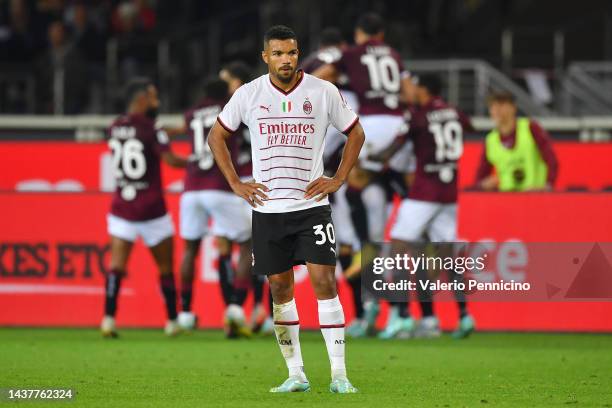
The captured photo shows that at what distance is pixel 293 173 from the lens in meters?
8.66

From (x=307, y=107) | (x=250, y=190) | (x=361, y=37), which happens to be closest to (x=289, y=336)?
(x=250, y=190)

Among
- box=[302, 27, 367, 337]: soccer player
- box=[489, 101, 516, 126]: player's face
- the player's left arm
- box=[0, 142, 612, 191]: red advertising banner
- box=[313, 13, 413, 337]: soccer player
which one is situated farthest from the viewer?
box=[0, 142, 612, 191]: red advertising banner

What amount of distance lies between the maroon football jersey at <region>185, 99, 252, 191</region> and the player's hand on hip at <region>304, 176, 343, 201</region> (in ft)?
16.3

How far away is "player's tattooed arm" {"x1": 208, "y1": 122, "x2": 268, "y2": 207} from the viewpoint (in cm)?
869

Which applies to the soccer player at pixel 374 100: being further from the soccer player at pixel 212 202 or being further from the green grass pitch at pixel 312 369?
the green grass pitch at pixel 312 369

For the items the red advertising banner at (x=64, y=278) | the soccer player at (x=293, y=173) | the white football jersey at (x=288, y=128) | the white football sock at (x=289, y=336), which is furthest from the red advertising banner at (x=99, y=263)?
the white football jersey at (x=288, y=128)

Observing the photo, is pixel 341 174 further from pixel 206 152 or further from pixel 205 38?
pixel 205 38

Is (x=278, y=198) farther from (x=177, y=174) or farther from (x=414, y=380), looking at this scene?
(x=177, y=174)

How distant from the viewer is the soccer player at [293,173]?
8.66 metres

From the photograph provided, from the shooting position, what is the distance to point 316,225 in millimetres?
8711

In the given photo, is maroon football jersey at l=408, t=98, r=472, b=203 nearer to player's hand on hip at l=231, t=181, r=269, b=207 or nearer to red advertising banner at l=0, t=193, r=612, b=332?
red advertising banner at l=0, t=193, r=612, b=332

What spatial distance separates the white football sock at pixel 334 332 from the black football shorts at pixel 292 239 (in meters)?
0.27

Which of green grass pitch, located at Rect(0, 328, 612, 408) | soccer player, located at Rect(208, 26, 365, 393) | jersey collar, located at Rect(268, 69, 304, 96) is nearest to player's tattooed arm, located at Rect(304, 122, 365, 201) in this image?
soccer player, located at Rect(208, 26, 365, 393)

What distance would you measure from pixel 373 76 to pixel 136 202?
2.65 meters
